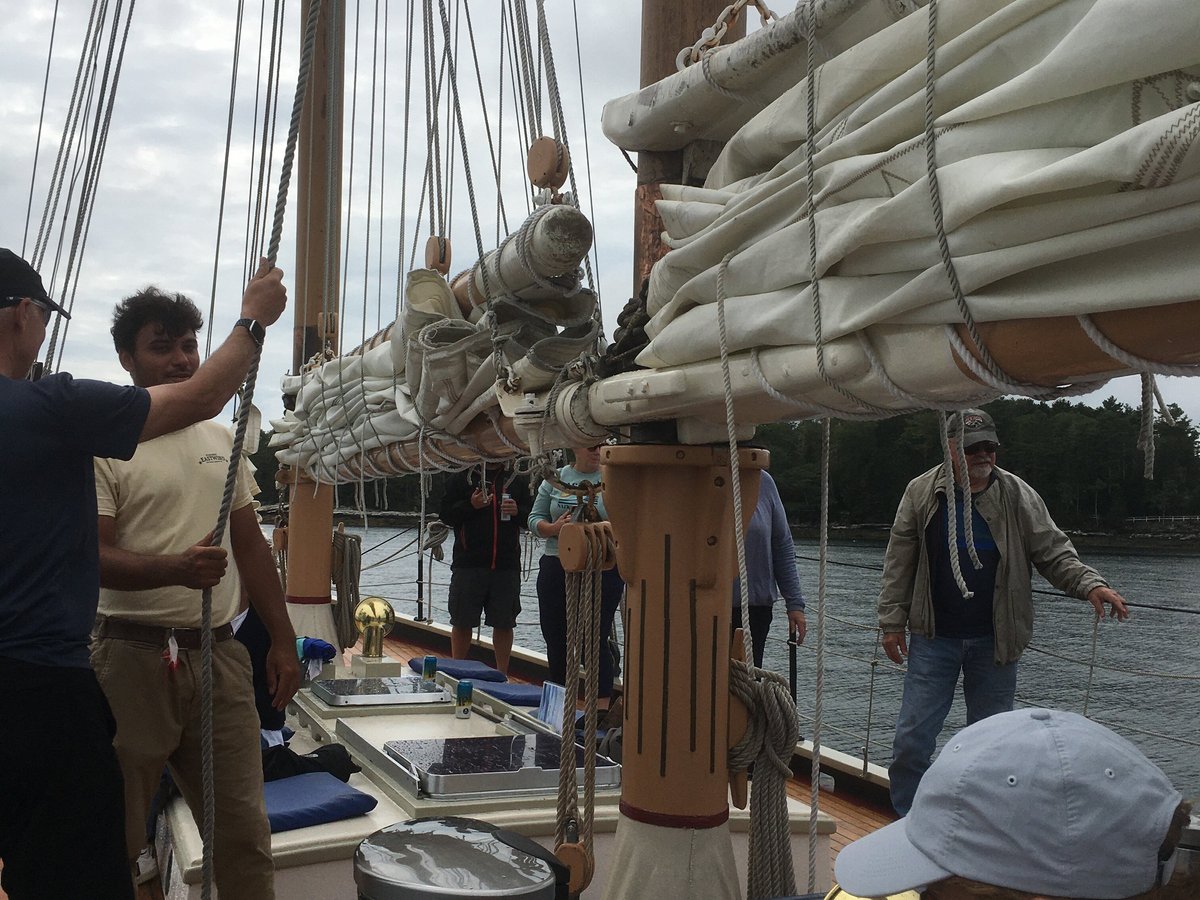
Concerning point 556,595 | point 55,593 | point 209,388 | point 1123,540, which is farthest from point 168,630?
point 1123,540

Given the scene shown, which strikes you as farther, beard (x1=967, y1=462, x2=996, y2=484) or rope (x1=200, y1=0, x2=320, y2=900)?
beard (x1=967, y1=462, x2=996, y2=484)

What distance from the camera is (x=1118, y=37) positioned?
3.16 feet

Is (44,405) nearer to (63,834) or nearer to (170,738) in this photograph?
(63,834)

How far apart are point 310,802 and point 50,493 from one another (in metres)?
1.06

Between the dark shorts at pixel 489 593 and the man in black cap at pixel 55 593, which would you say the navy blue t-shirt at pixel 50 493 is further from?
the dark shorts at pixel 489 593

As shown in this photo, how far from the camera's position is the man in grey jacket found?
9.22ft

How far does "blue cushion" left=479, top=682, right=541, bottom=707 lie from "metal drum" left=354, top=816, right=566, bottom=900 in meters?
2.20

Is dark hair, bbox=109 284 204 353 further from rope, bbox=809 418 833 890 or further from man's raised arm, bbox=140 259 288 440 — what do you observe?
rope, bbox=809 418 833 890

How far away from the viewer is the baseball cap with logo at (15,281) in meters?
1.46

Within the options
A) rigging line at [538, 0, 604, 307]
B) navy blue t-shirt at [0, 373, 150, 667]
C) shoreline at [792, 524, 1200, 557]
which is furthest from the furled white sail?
shoreline at [792, 524, 1200, 557]

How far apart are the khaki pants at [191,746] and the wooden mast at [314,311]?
9.38ft

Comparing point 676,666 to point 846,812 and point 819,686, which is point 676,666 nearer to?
point 819,686

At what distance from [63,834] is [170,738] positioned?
0.47 m

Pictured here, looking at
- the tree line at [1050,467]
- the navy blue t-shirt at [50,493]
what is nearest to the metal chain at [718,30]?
the navy blue t-shirt at [50,493]
